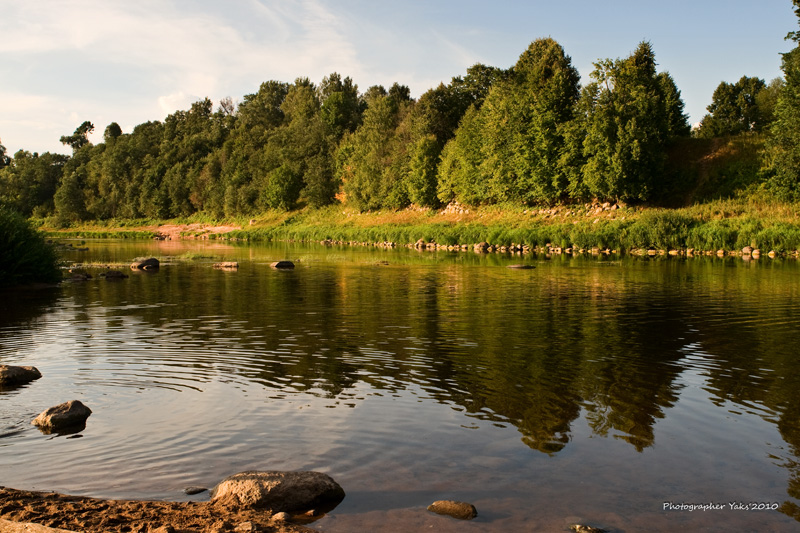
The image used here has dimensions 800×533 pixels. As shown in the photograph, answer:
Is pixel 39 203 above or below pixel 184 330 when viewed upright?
above

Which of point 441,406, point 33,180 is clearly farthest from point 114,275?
point 33,180

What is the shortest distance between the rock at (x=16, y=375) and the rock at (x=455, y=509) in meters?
8.91

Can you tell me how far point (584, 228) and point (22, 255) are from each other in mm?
42716

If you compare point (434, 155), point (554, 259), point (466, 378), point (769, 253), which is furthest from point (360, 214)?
point (466, 378)

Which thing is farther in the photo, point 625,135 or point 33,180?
point 33,180

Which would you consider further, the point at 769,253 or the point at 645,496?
the point at 769,253

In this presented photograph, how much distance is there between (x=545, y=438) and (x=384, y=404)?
2847mm

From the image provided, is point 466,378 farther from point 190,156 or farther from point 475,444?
point 190,156

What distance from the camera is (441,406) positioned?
34.3 feet

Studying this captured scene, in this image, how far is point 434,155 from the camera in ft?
277

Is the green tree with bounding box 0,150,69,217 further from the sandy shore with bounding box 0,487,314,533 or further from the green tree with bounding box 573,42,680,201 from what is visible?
the sandy shore with bounding box 0,487,314,533

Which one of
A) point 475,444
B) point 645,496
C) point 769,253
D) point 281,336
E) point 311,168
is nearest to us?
point 645,496

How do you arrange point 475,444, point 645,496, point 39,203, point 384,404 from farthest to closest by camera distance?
point 39,203
point 384,404
point 475,444
point 645,496

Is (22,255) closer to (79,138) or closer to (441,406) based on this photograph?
(441,406)
